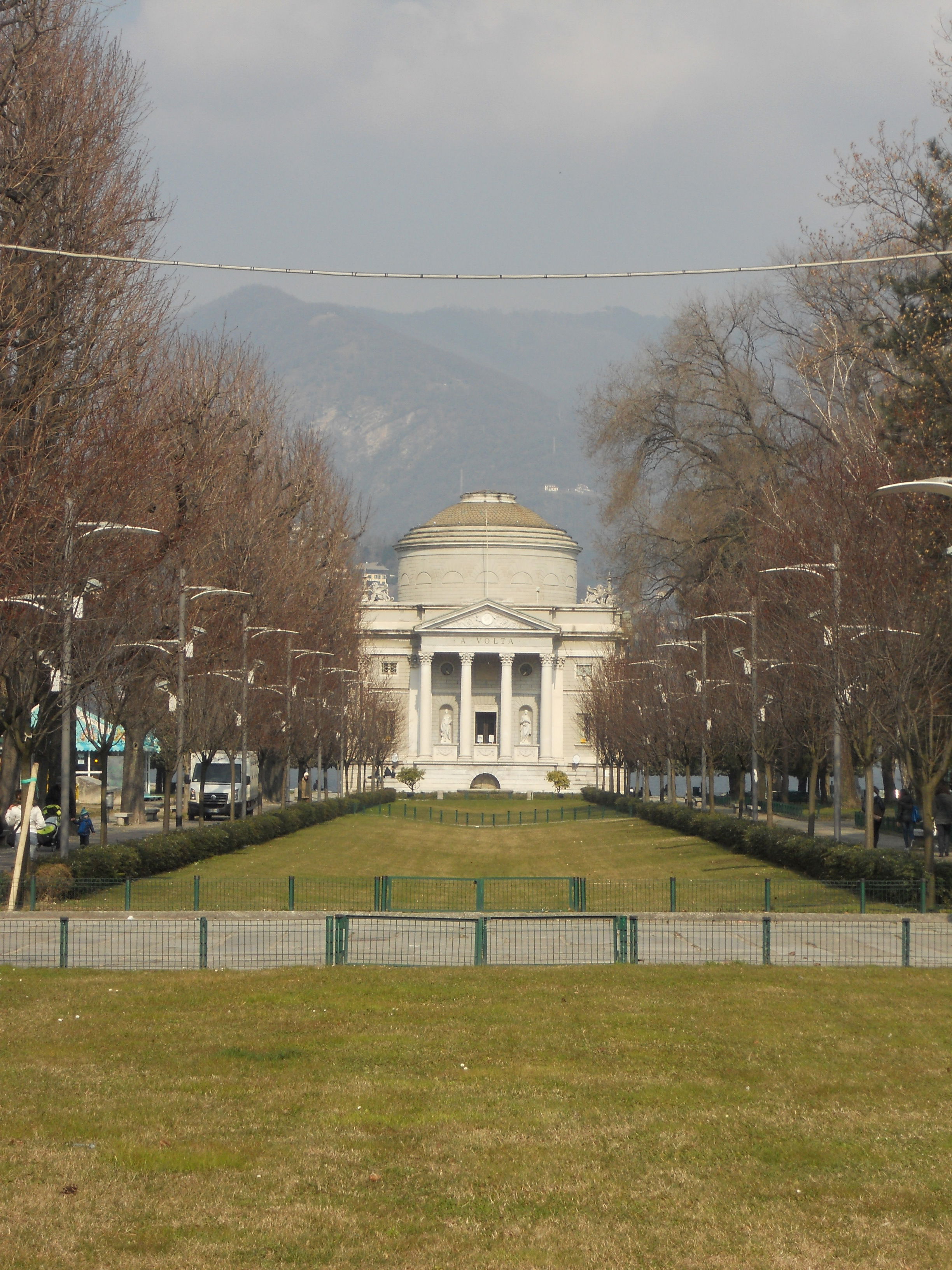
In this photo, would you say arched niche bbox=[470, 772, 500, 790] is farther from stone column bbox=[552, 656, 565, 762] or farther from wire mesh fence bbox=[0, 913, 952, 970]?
wire mesh fence bbox=[0, 913, 952, 970]

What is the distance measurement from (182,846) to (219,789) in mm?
34748

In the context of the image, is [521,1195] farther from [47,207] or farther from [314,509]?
[314,509]

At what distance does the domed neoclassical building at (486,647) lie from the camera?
431 feet

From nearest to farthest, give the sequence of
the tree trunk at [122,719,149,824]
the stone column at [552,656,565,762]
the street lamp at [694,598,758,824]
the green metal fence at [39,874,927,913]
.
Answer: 1. the green metal fence at [39,874,927,913]
2. the street lamp at [694,598,758,824]
3. the tree trunk at [122,719,149,824]
4. the stone column at [552,656,565,762]

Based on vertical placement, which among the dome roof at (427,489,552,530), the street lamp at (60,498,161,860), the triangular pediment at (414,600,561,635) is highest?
the dome roof at (427,489,552,530)

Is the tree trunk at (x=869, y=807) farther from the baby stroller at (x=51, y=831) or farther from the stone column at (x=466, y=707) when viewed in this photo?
the stone column at (x=466, y=707)

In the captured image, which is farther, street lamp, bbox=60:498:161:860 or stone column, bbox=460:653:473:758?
stone column, bbox=460:653:473:758

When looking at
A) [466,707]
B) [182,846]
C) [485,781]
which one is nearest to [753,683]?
[182,846]

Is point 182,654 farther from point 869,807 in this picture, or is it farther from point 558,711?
point 558,711

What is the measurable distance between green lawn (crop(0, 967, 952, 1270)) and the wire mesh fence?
1.85 metres

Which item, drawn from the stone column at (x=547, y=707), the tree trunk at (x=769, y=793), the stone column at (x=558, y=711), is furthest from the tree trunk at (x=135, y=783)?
the stone column at (x=558, y=711)

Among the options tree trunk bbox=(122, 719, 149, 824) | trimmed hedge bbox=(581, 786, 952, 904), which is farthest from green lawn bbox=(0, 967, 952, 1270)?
tree trunk bbox=(122, 719, 149, 824)

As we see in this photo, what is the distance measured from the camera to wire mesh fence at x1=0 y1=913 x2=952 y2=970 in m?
19.8

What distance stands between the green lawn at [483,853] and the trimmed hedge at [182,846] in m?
0.35
